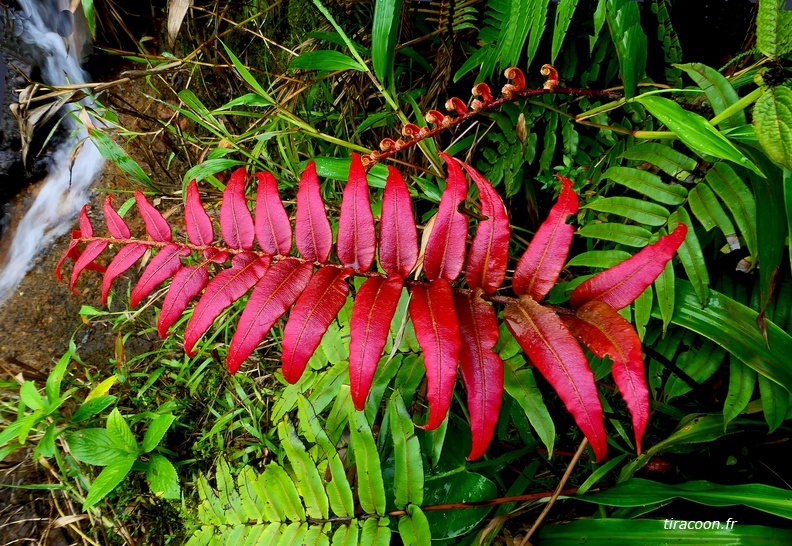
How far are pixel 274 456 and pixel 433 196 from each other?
3.96 ft

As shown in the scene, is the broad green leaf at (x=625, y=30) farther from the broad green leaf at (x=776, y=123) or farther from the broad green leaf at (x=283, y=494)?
the broad green leaf at (x=283, y=494)

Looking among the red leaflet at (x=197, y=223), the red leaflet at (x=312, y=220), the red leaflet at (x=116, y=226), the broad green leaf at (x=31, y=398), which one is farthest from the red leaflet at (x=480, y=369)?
the broad green leaf at (x=31, y=398)

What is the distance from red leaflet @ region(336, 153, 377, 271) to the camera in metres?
0.92

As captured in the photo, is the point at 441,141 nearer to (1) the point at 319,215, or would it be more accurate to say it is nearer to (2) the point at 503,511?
(1) the point at 319,215

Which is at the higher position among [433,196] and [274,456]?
[433,196]

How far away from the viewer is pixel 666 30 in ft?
4.14

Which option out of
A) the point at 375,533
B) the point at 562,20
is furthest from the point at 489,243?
the point at 375,533

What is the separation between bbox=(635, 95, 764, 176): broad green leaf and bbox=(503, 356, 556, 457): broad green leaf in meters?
0.56

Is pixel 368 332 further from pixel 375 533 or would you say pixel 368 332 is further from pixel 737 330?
pixel 737 330

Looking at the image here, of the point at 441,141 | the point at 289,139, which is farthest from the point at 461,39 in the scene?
the point at 289,139

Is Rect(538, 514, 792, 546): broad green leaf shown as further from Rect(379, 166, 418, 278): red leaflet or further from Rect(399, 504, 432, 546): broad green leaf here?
Rect(379, 166, 418, 278): red leaflet

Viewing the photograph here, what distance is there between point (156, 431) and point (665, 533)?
5.57 ft

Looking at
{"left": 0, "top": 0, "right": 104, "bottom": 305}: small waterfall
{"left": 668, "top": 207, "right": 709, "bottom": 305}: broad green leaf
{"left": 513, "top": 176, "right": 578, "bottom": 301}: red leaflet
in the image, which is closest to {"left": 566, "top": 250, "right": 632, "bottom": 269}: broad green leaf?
{"left": 668, "top": 207, "right": 709, "bottom": 305}: broad green leaf

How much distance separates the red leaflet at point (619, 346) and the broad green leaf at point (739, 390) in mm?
530
